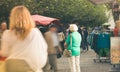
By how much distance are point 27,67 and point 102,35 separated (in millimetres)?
15200

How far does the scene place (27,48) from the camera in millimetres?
7027

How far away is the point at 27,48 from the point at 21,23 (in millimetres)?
353

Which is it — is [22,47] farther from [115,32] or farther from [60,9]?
[60,9]

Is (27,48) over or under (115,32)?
over

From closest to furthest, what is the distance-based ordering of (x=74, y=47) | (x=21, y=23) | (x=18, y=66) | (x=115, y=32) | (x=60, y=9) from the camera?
(x=21, y=23) < (x=18, y=66) < (x=74, y=47) < (x=115, y=32) < (x=60, y=9)

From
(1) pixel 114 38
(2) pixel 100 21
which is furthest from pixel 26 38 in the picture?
(2) pixel 100 21

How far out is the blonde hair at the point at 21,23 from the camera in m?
6.93

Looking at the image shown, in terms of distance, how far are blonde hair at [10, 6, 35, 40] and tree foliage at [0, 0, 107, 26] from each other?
70.9 ft

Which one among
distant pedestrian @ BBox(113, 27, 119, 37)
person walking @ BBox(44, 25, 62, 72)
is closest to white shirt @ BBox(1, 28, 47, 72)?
person walking @ BBox(44, 25, 62, 72)

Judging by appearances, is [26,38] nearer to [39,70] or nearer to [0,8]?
[39,70]

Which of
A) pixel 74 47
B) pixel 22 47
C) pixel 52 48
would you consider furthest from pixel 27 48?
pixel 74 47

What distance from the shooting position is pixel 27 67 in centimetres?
703

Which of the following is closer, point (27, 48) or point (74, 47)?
point (27, 48)

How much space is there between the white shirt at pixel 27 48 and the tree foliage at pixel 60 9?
70.9 feet
